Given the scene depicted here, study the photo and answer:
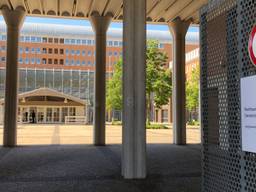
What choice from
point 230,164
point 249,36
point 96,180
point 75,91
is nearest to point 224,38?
point 249,36

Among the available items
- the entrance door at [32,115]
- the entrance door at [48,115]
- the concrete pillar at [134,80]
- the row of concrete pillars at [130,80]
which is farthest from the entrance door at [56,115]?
the concrete pillar at [134,80]

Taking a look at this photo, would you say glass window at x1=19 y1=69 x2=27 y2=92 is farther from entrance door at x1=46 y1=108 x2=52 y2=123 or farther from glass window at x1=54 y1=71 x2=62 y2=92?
entrance door at x1=46 y1=108 x2=52 y2=123

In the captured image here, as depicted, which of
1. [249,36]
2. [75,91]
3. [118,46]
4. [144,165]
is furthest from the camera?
[118,46]

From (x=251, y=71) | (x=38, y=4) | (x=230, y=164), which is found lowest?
(x=230, y=164)

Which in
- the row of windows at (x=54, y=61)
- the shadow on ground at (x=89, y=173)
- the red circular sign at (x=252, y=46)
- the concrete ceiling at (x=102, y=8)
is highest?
the row of windows at (x=54, y=61)

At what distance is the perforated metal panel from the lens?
3.81 m

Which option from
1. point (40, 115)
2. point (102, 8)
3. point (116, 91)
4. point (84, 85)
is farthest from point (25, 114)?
point (102, 8)

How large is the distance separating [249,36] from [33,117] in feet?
164

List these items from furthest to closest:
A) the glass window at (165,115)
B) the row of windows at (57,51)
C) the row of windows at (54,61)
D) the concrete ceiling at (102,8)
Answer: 1. the row of windows at (54,61)
2. the row of windows at (57,51)
3. the glass window at (165,115)
4. the concrete ceiling at (102,8)

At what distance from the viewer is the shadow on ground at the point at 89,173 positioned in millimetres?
8695

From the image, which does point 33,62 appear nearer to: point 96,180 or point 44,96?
point 44,96

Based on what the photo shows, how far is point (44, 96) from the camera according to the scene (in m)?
52.0

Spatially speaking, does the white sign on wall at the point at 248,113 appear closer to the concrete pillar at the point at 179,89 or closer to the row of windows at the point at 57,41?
the concrete pillar at the point at 179,89

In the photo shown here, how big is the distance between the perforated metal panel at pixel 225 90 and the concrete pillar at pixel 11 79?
15.8 metres
